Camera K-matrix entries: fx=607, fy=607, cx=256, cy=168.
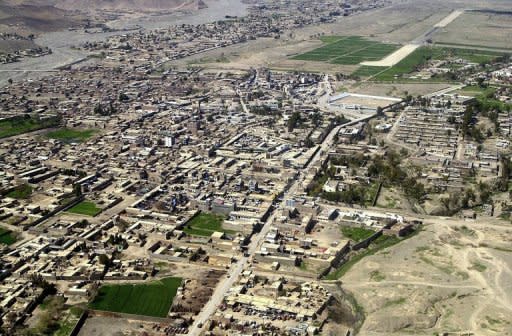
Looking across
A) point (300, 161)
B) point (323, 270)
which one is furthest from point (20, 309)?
point (300, 161)

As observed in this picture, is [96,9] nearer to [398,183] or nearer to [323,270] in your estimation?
[398,183]

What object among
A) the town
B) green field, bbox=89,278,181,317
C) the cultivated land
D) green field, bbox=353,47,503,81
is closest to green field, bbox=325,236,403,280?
the town

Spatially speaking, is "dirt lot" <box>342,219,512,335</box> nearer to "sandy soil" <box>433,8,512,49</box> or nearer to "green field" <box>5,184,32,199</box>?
"green field" <box>5,184,32,199</box>

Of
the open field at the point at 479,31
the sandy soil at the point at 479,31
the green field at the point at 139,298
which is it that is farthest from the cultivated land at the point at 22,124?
the sandy soil at the point at 479,31

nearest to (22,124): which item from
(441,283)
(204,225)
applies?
(204,225)

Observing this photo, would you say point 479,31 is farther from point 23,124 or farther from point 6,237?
point 6,237
